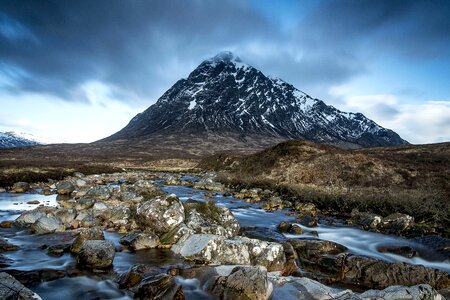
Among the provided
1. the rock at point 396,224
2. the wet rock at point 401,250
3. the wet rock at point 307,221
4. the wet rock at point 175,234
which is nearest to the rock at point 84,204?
the wet rock at point 175,234

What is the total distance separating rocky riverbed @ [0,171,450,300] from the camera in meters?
9.81

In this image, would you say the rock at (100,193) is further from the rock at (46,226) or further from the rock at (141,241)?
the rock at (141,241)

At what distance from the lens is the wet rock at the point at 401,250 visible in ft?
49.5

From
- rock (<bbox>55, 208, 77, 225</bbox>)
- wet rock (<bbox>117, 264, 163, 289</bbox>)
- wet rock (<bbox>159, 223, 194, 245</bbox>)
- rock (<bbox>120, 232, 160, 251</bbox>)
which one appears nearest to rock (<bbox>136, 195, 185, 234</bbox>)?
wet rock (<bbox>159, 223, 194, 245</bbox>)

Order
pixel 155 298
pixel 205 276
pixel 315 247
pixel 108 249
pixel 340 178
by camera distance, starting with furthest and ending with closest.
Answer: pixel 340 178, pixel 315 247, pixel 108 249, pixel 205 276, pixel 155 298

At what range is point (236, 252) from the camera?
12.4 m

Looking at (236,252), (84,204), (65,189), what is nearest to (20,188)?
(65,189)

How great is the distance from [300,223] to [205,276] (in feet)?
35.7

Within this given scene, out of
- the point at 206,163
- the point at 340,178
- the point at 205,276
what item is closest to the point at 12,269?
the point at 205,276

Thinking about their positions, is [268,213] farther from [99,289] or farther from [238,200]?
[99,289]

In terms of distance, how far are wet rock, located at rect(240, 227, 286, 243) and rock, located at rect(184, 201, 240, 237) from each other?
0.72 meters

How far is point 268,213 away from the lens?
24359mm

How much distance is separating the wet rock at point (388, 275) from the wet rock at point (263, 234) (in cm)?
434

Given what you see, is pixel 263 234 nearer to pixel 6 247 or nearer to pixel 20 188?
pixel 6 247
